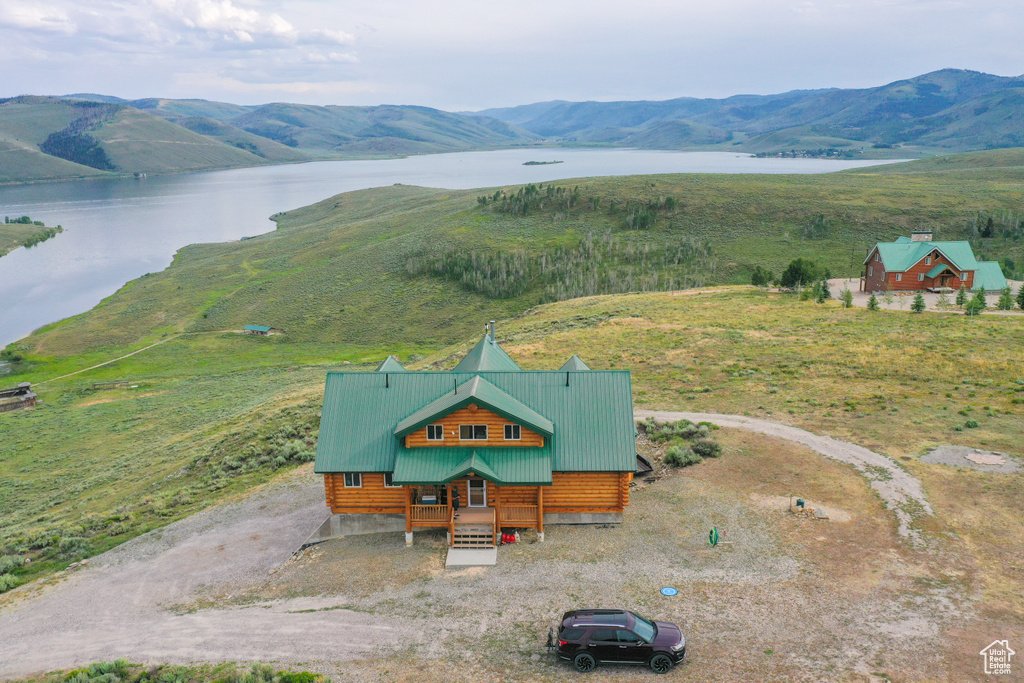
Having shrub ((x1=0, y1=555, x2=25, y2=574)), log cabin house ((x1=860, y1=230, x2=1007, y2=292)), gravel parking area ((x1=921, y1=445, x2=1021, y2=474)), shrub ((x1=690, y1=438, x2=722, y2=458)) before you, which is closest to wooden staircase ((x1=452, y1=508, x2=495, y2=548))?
shrub ((x1=690, y1=438, x2=722, y2=458))

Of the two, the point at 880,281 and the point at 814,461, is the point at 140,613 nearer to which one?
the point at 814,461

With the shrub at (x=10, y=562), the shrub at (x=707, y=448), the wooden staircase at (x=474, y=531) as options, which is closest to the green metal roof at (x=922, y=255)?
the shrub at (x=707, y=448)

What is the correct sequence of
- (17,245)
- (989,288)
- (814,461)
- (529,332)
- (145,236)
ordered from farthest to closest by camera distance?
(145,236)
(17,245)
(989,288)
(529,332)
(814,461)

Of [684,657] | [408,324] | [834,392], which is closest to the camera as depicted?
[684,657]

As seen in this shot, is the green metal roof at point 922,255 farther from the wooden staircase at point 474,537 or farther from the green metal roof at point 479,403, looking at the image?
the wooden staircase at point 474,537

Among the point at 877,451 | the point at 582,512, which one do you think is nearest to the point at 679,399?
the point at 877,451

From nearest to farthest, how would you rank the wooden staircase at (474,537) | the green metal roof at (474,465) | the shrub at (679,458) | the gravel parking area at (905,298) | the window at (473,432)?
the green metal roof at (474,465), the wooden staircase at (474,537), the window at (473,432), the shrub at (679,458), the gravel parking area at (905,298)

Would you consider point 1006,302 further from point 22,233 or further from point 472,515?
point 22,233
